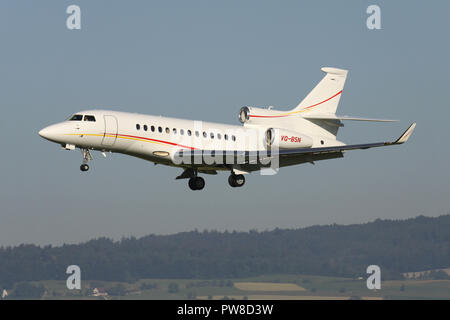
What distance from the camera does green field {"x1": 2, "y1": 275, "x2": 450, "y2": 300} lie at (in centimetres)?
8206

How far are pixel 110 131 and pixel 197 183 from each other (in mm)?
6038

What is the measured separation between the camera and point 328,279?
90.4m

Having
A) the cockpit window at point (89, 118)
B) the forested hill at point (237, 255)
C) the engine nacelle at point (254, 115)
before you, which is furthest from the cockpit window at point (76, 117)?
Result: the forested hill at point (237, 255)

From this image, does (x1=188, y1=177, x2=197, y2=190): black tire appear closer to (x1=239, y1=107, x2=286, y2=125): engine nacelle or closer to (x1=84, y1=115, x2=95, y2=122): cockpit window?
(x1=239, y1=107, x2=286, y2=125): engine nacelle

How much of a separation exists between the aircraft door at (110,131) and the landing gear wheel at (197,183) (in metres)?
5.58

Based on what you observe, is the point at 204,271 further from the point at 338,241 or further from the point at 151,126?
the point at 151,126

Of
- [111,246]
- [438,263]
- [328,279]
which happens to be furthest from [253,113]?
[438,263]

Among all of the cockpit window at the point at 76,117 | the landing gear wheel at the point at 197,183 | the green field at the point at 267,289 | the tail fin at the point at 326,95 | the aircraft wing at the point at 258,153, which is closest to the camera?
the cockpit window at the point at 76,117

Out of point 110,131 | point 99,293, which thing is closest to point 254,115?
point 110,131

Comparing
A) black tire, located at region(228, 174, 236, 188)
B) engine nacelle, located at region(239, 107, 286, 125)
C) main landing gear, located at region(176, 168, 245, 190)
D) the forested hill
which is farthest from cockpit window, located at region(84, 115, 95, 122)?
the forested hill

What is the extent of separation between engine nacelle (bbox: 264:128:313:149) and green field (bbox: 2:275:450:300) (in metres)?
42.7

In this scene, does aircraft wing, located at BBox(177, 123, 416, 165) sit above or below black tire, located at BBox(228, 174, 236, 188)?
above

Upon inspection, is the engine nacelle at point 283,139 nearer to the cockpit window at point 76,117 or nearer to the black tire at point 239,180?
the black tire at point 239,180

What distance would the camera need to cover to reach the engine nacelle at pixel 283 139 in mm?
36969
